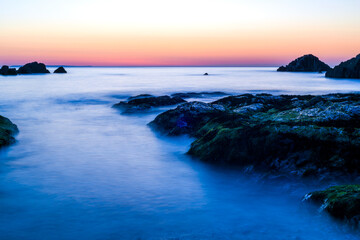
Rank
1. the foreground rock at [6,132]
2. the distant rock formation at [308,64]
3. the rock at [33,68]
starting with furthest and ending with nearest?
1. the distant rock formation at [308,64]
2. the rock at [33,68]
3. the foreground rock at [6,132]

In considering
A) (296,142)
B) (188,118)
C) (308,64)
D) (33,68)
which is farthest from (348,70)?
(33,68)

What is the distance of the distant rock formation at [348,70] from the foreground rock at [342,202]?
7708 centimetres

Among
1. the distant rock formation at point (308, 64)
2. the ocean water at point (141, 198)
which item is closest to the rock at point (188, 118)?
the ocean water at point (141, 198)

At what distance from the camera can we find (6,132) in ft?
39.1

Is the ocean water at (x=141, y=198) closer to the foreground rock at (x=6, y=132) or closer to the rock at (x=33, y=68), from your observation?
the foreground rock at (x=6, y=132)

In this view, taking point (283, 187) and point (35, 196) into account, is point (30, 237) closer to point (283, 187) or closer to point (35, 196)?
point (35, 196)

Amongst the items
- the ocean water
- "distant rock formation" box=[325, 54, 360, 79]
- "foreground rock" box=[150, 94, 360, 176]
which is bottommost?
the ocean water

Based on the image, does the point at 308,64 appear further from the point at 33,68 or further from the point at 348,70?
the point at 33,68

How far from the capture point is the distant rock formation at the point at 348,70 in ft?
232

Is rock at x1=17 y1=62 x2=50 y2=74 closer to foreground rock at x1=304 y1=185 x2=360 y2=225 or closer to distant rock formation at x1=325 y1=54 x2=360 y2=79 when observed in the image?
distant rock formation at x1=325 y1=54 x2=360 y2=79

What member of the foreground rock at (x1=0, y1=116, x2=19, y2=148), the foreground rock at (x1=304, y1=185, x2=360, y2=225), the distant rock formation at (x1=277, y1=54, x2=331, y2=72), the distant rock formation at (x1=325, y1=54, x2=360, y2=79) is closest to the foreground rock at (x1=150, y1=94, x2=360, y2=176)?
the foreground rock at (x1=304, y1=185, x2=360, y2=225)

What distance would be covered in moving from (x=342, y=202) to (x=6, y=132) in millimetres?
12099

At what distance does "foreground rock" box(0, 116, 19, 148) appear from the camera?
10930 mm

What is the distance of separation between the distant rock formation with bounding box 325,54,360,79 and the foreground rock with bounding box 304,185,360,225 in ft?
253
